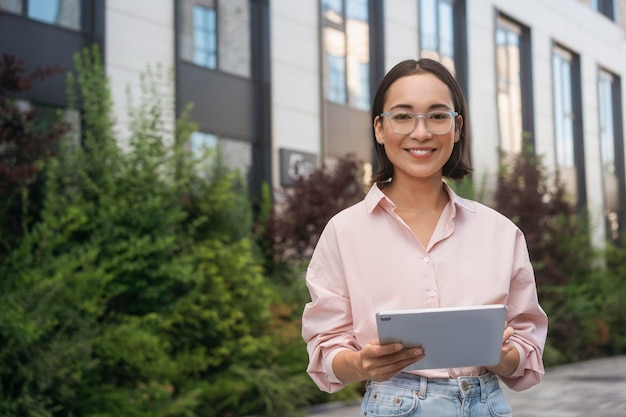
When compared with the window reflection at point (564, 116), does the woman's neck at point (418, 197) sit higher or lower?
lower

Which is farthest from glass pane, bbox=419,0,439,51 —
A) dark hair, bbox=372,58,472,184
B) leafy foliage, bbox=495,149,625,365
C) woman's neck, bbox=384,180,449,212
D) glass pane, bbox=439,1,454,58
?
woman's neck, bbox=384,180,449,212

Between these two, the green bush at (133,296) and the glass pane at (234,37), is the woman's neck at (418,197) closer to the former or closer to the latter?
the green bush at (133,296)

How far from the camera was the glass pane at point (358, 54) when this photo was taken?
16884 mm

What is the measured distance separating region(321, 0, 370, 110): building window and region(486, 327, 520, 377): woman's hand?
45.1 feet

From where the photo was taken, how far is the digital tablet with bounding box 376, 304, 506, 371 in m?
2.15

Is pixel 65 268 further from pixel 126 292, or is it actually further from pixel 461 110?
pixel 461 110

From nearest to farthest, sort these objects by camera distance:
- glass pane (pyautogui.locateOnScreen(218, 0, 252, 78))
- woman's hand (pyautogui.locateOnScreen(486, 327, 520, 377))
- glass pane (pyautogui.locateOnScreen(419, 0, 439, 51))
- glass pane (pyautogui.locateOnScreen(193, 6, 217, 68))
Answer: woman's hand (pyautogui.locateOnScreen(486, 327, 520, 377)) → glass pane (pyautogui.locateOnScreen(193, 6, 217, 68)) → glass pane (pyautogui.locateOnScreen(218, 0, 252, 78)) → glass pane (pyautogui.locateOnScreen(419, 0, 439, 51))

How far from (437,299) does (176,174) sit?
792 centimetres

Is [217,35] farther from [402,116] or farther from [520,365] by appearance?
[520,365]

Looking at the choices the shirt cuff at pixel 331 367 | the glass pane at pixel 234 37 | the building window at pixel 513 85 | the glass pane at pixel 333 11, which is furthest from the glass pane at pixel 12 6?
the building window at pixel 513 85

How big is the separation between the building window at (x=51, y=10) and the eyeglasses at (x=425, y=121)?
9.02 meters

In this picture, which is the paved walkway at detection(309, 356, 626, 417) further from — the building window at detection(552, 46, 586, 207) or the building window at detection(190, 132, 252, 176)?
the building window at detection(552, 46, 586, 207)

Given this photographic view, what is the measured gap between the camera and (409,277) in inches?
97.7

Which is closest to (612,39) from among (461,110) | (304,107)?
(304,107)
